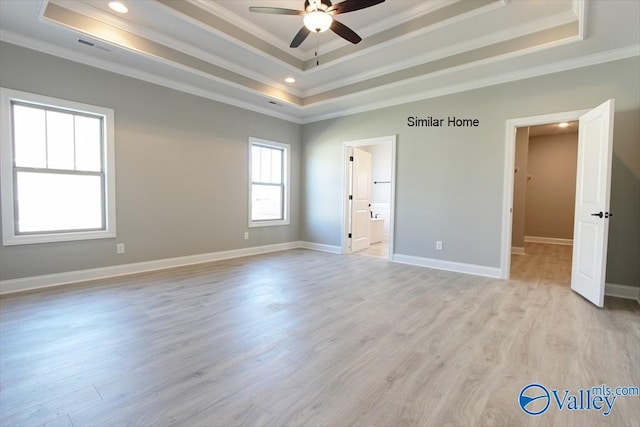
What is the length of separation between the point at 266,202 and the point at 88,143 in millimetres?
3042

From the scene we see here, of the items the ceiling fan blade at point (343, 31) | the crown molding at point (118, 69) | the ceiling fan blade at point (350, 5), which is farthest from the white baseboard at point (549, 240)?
the ceiling fan blade at point (350, 5)

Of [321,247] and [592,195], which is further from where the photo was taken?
[321,247]

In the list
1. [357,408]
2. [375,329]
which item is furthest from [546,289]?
[357,408]

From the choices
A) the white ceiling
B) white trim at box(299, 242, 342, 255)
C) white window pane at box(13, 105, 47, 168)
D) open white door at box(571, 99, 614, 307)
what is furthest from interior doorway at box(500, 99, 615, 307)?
white window pane at box(13, 105, 47, 168)

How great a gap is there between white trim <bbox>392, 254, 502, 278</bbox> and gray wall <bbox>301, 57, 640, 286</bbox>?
0.20ft

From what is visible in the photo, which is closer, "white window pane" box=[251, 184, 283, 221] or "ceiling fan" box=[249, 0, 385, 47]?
"ceiling fan" box=[249, 0, 385, 47]

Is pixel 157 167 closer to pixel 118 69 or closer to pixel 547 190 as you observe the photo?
pixel 118 69

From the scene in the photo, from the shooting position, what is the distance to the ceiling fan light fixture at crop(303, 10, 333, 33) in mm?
2662

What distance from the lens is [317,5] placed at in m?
2.62

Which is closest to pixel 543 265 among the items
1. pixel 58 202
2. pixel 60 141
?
pixel 58 202

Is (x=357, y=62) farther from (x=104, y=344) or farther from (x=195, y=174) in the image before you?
(x=104, y=344)

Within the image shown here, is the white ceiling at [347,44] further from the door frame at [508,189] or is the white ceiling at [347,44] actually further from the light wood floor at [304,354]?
the light wood floor at [304,354]

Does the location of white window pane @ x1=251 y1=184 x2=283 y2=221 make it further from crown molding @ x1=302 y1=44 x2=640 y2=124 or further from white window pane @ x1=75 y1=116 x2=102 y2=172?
white window pane @ x1=75 y1=116 x2=102 y2=172

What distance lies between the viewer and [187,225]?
4.79 metres
